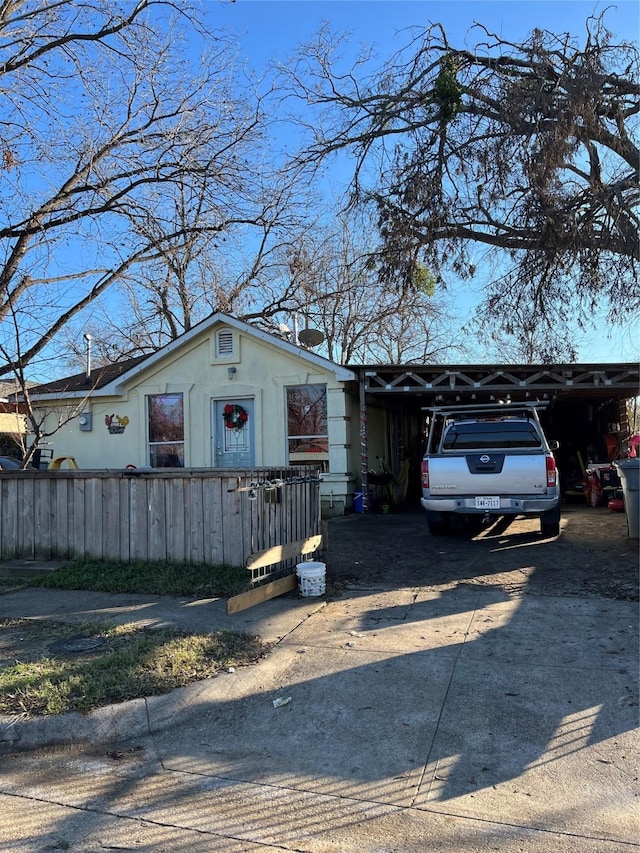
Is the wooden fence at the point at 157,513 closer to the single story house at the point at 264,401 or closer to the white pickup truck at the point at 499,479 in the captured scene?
the white pickup truck at the point at 499,479

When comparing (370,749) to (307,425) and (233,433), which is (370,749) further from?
(233,433)

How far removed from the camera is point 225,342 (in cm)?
1506

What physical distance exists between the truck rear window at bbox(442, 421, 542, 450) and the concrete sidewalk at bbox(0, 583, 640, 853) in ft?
14.8

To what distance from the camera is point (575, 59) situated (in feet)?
37.6

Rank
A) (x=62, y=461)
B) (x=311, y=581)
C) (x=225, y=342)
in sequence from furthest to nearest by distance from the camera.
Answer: (x=62, y=461)
(x=225, y=342)
(x=311, y=581)

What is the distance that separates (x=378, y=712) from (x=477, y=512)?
558 centimetres

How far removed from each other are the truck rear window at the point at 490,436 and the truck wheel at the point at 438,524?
1.14m

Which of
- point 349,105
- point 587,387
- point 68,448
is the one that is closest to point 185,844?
point 587,387

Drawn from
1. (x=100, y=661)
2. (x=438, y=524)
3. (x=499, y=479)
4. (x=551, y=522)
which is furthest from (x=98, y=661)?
(x=551, y=522)

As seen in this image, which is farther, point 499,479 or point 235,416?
point 235,416

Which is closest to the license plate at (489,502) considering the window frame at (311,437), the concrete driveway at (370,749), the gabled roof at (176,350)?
the concrete driveway at (370,749)

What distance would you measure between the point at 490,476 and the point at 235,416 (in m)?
7.45

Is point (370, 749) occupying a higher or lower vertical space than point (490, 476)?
lower

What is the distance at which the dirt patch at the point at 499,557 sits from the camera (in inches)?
289
